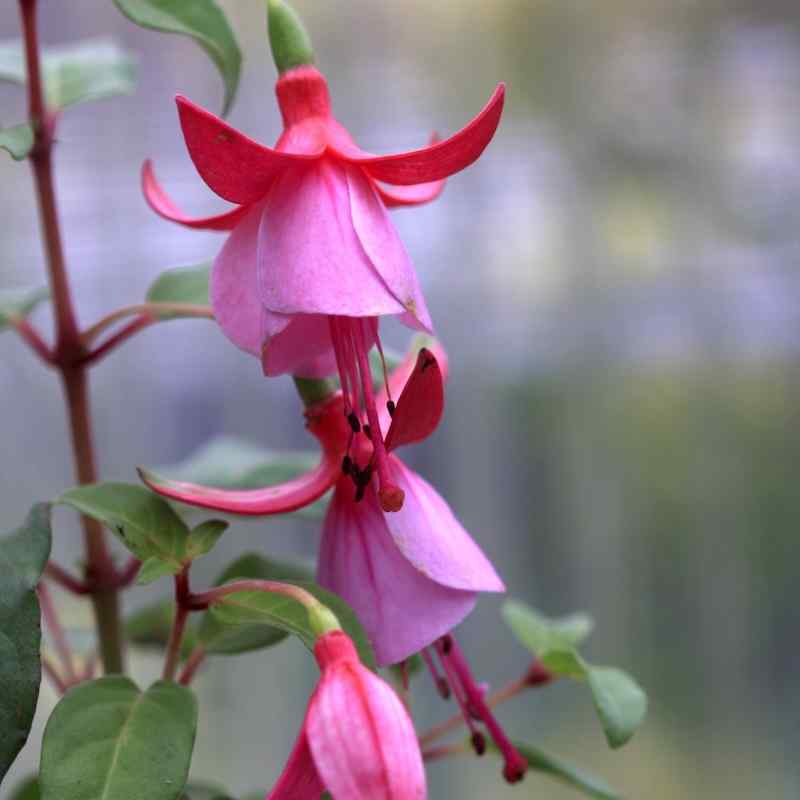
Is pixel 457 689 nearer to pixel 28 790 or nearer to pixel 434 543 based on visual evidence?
pixel 434 543

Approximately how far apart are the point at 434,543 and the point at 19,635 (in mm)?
142

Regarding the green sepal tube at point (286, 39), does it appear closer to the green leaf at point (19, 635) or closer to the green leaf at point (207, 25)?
the green leaf at point (207, 25)

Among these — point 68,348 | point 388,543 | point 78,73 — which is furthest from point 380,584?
point 78,73

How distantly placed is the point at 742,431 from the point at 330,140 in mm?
1892

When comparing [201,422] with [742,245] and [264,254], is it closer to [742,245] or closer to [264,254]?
[742,245]

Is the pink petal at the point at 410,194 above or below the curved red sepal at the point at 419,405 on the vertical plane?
above

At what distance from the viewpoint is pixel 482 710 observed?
433 millimetres

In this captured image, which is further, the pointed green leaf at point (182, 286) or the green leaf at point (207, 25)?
the pointed green leaf at point (182, 286)

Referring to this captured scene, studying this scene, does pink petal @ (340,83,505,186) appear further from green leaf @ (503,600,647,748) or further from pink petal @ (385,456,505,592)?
green leaf @ (503,600,647,748)

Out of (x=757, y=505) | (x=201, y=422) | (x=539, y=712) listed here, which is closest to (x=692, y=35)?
(x=757, y=505)

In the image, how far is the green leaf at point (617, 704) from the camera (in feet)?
1.57

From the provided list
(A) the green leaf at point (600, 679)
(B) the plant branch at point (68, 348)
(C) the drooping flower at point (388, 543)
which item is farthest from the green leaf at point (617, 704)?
(B) the plant branch at point (68, 348)

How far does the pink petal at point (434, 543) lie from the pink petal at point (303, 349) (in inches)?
1.8

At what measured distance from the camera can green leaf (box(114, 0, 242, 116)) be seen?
1.60 ft
